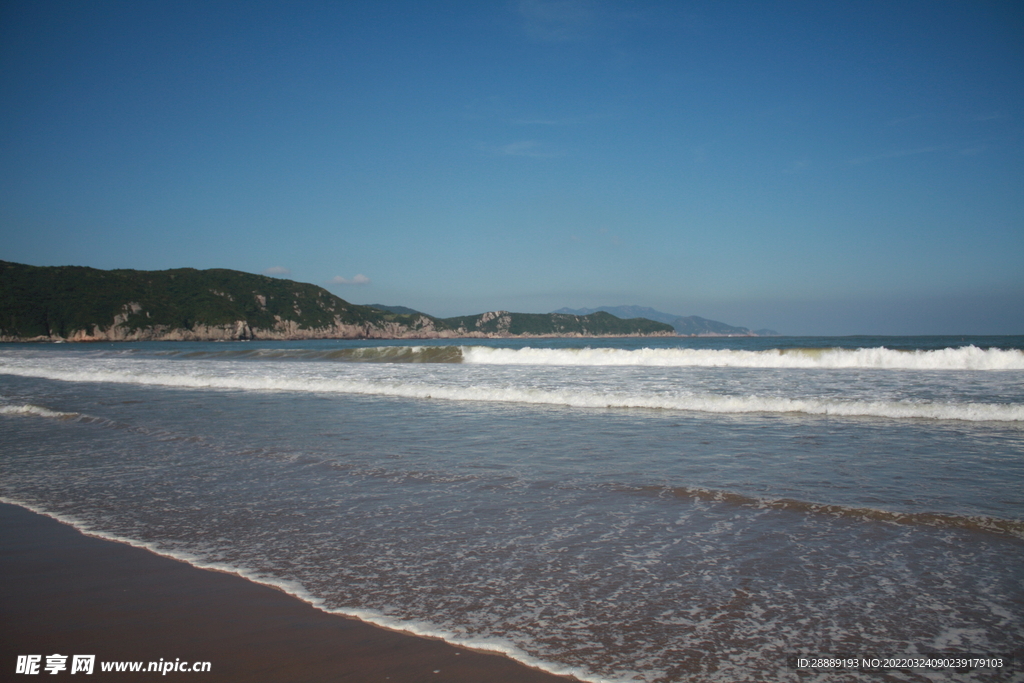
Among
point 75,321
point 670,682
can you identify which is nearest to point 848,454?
point 670,682

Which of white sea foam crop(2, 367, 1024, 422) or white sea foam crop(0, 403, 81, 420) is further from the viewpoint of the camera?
white sea foam crop(0, 403, 81, 420)

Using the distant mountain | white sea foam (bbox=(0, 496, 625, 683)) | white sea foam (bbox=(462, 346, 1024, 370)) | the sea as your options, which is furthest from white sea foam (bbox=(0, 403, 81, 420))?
the distant mountain

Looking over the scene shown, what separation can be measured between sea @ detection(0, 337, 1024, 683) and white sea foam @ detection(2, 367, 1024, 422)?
0.35ft

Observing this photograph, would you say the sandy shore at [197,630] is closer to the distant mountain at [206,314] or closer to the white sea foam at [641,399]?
the white sea foam at [641,399]

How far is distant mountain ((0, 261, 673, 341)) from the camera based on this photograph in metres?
118

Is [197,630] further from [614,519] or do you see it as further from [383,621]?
[614,519]

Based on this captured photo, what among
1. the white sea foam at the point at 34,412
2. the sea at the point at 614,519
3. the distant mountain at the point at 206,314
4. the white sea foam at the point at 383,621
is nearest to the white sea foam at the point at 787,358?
the sea at the point at 614,519

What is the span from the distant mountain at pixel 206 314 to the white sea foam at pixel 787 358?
119822 millimetres

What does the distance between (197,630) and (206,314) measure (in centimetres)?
15251

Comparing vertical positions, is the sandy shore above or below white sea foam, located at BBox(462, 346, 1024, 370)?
below

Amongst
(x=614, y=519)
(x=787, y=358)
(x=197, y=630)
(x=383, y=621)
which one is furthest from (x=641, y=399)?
(x=787, y=358)

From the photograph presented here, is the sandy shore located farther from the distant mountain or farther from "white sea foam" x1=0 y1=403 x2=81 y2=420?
the distant mountain

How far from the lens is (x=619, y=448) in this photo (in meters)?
7.73

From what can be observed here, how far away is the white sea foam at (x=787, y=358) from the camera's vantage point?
77.2ft
